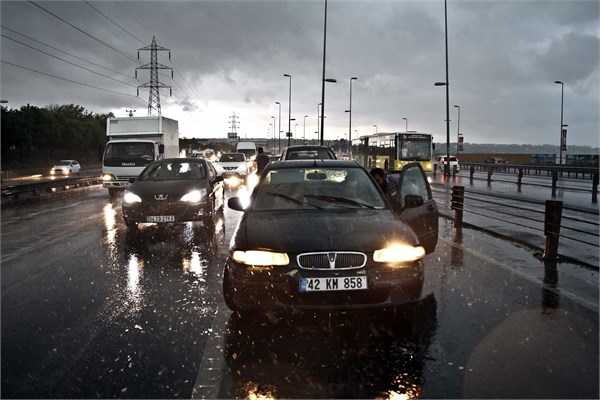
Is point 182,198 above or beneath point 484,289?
above

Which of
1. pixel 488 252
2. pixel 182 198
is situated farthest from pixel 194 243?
pixel 488 252

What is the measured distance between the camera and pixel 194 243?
29.1 ft

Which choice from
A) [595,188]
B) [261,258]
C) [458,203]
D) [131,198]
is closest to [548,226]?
[458,203]

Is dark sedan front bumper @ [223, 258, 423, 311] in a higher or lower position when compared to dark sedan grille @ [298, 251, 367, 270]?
lower

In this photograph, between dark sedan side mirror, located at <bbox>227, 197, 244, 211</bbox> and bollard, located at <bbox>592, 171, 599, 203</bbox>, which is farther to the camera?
bollard, located at <bbox>592, 171, 599, 203</bbox>

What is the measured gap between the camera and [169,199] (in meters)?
9.41

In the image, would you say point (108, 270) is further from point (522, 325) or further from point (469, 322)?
point (522, 325)

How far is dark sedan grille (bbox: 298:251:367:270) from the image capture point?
3.90 metres

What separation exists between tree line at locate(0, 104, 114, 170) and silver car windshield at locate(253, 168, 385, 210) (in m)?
51.1

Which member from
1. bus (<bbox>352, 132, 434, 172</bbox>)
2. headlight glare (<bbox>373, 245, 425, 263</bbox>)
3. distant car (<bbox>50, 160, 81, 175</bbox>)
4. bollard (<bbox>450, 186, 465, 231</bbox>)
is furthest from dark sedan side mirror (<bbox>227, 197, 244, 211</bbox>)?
distant car (<bbox>50, 160, 81, 175</bbox>)

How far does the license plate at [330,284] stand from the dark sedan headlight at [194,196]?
6142mm

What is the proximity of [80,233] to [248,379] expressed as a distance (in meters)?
7.85

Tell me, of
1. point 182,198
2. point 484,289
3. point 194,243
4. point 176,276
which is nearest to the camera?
point 484,289

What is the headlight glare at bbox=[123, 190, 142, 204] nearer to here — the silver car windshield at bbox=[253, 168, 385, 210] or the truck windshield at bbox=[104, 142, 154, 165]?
the silver car windshield at bbox=[253, 168, 385, 210]
